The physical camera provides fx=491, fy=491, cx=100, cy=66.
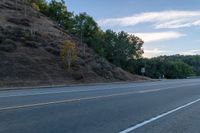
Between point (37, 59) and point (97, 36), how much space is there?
127ft

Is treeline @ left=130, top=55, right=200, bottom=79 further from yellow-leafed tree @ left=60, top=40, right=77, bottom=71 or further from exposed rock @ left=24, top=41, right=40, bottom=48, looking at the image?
yellow-leafed tree @ left=60, top=40, right=77, bottom=71

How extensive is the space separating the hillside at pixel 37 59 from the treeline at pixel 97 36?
593 inches

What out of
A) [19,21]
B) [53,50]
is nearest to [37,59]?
[53,50]

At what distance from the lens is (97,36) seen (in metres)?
97.8

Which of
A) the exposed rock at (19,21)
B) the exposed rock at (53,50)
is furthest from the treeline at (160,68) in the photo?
the exposed rock at (53,50)

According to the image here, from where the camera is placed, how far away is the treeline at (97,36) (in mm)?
97762

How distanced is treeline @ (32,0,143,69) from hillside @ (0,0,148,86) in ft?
49.4

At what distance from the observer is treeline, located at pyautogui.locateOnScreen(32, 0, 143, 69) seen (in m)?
97.8

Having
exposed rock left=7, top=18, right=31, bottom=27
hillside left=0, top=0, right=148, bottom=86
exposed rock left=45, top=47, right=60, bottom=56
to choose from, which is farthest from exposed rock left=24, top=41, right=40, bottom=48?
exposed rock left=7, top=18, right=31, bottom=27

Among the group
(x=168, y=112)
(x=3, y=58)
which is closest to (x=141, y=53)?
(x=3, y=58)

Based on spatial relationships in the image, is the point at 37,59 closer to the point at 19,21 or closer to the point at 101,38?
the point at 19,21

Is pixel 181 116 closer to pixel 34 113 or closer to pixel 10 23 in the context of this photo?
pixel 34 113

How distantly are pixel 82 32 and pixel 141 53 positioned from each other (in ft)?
58.1

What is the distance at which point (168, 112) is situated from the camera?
16.5 m
